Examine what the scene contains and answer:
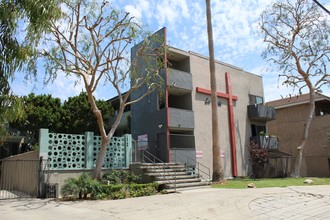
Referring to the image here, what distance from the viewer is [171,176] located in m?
18.4

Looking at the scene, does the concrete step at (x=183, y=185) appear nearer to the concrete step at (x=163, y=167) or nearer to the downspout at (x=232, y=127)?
the concrete step at (x=163, y=167)

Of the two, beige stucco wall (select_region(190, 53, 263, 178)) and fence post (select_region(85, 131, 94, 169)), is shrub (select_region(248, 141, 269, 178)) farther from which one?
fence post (select_region(85, 131, 94, 169))

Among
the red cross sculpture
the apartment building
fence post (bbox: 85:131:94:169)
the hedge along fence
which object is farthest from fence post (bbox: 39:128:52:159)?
the red cross sculpture

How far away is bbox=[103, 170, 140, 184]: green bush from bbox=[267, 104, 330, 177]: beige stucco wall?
2327 cm

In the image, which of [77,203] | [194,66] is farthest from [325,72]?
[77,203]

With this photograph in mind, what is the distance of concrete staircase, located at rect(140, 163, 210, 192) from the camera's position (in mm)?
17062

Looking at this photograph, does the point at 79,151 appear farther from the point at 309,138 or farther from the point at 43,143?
the point at 309,138

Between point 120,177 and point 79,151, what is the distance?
261cm

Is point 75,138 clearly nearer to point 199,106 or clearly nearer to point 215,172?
point 215,172

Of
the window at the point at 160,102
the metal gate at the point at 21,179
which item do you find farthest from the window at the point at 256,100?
the metal gate at the point at 21,179

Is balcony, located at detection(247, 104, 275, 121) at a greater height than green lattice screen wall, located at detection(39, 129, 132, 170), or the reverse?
balcony, located at detection(247, 104, 275, 121)

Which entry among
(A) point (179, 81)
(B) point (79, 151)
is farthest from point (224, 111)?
(B) point (79, 151)

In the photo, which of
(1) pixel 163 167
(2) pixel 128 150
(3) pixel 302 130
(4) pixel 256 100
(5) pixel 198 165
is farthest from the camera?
(3) pixel 302 130

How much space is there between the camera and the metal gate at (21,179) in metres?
15.9
